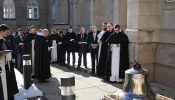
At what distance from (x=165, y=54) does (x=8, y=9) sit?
25.2 metres

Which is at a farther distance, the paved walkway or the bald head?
the bald head

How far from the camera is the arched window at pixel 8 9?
29484mm

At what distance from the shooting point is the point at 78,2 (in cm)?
2339

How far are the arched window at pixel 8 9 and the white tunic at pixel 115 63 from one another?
2375cm

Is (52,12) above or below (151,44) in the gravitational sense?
above

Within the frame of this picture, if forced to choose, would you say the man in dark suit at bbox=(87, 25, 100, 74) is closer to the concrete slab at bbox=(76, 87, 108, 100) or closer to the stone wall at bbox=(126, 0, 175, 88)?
the stone wall at bbox=(126, 0, 175, 88)

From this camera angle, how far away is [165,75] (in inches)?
311

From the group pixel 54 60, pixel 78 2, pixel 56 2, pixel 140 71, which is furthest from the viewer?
pixel 56 2

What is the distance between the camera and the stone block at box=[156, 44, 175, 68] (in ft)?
24.8

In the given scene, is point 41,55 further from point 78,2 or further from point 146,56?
point 78,2

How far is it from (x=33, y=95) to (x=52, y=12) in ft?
80.7

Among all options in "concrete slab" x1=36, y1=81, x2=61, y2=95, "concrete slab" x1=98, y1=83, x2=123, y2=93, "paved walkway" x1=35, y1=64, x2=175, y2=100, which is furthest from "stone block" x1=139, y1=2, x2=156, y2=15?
"concrete slab" x1=36, y1=81, x2=61, y2=95

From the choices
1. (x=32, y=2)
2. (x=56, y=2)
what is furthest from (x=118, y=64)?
(x=32, y=2)

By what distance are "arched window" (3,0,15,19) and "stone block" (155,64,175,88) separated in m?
24.8
